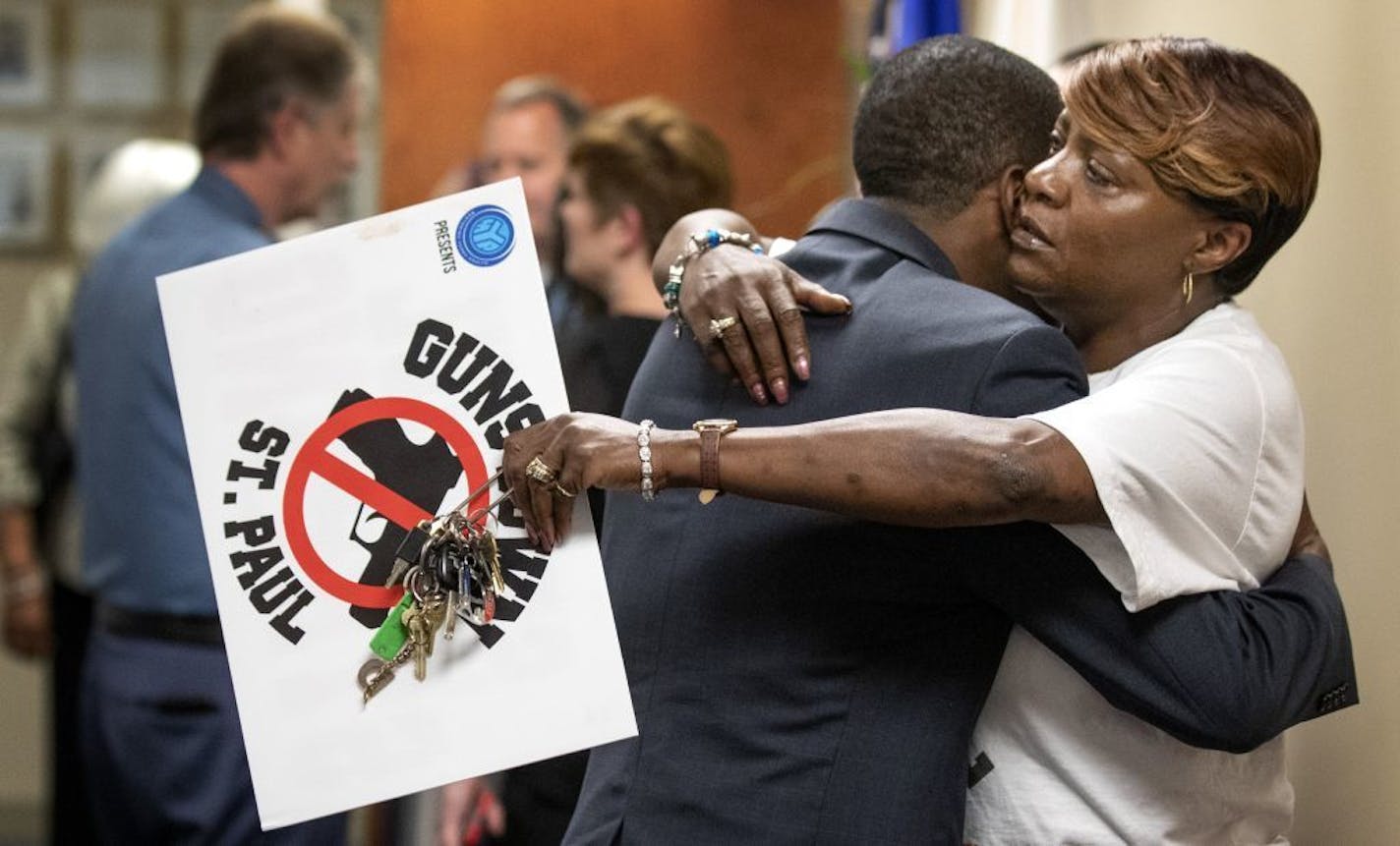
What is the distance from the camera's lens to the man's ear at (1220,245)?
1.61 m

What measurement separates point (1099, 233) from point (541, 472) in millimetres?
579

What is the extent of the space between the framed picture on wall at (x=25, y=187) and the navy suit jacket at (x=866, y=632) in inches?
210

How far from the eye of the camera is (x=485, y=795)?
285 centimetres

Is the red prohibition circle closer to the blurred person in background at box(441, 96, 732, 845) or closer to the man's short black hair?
the man's short black hair

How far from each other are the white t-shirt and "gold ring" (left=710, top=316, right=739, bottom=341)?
1.06 ft

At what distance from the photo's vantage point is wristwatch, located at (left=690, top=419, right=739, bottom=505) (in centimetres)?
138

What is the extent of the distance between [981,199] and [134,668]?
1.70 metres

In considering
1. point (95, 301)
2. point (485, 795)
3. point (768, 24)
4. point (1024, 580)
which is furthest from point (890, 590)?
point (768, 24)

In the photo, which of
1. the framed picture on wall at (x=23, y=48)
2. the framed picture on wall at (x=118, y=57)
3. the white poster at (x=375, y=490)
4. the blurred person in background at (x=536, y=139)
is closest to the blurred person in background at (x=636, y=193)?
the blurred person in background at (x=536, y=139)

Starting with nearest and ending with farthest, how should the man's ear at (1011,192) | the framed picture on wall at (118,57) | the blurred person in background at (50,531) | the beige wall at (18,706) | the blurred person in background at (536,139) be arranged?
the man's ear at (1011,192)
the blurred person in background at (50,531)
the blurred person in background at (536,139)
the beige wall at (18,706)
the framed picture on wall at (118,57)

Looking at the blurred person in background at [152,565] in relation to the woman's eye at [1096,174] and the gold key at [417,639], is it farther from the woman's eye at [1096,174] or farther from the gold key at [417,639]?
the woman's eye at [1096,174]

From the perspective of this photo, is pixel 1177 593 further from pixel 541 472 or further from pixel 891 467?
pixel 541 472

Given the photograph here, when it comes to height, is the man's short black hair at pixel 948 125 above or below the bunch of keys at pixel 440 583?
above

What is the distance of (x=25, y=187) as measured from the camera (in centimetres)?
631
